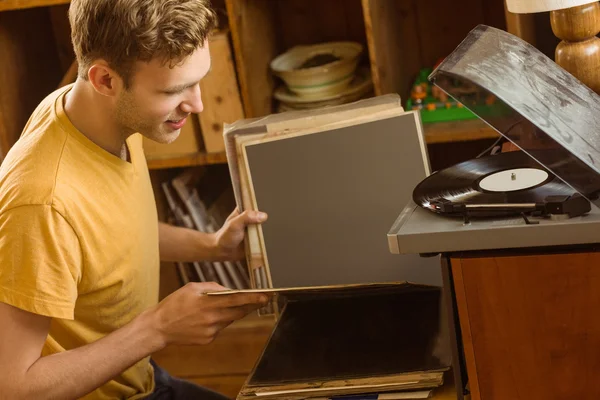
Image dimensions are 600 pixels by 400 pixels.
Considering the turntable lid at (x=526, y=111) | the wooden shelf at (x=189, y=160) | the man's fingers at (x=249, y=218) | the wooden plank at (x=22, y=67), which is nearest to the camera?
the turntable lid at (x=526, y=111)

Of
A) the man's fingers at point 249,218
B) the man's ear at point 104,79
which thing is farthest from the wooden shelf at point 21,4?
the man's fingers at point 249,218

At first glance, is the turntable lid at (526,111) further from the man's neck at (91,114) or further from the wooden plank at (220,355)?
the wooden plank at (220,355)

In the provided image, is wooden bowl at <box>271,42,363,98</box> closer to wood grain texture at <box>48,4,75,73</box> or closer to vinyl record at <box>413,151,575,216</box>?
wood grain texture at <box>48,4,75,73</box>

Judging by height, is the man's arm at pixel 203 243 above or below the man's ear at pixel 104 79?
below

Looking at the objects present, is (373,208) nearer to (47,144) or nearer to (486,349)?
(486,349)

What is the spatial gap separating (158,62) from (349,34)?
109 cm

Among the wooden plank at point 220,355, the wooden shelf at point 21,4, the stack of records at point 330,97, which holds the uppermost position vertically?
the wooden shelf at point 21,4

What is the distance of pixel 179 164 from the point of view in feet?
7.49

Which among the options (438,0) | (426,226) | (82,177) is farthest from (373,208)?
(438,0)

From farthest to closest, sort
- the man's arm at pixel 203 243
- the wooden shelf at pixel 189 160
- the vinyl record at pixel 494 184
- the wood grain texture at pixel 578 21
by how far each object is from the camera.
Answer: the wooden shelf at pixel 189 160
the man's arm at pixel 203 243
the wood grain texture at pixel 578 21
the vinyl record at pixel 494 184

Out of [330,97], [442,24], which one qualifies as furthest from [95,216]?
[442,24]

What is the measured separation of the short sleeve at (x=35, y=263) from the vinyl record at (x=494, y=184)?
585mm

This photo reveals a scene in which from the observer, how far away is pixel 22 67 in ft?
8.01

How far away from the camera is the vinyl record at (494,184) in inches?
44.6
